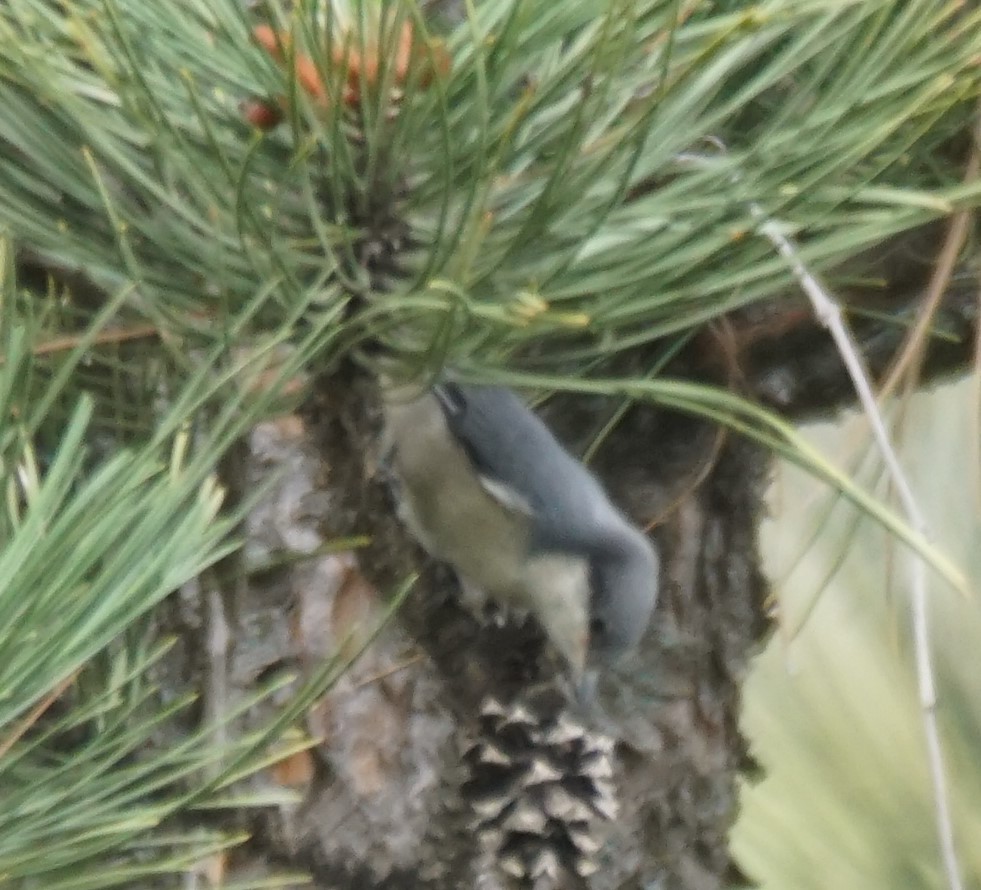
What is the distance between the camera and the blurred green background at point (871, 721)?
955 mm

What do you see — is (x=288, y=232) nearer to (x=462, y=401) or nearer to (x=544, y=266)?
(x=544, y=266)

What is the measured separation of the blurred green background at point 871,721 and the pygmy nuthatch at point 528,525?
0.28 meters

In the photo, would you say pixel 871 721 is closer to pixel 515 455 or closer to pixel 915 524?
pixel 515 455

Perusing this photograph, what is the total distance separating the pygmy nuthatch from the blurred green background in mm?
278

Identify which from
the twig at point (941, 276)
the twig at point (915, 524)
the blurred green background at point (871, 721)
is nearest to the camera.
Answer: the twig at point (915, 524)

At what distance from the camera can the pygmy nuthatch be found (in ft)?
2.15

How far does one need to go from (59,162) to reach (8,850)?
230 mm

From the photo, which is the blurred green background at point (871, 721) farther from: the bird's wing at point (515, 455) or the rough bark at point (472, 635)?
the bird's wing at point (515, 455)

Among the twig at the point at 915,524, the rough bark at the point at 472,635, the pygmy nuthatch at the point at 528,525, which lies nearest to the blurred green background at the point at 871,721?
the rough bark at the point at 472,635

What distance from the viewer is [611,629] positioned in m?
0.69

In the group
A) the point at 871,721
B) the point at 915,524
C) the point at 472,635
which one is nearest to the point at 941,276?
the point at 915,524

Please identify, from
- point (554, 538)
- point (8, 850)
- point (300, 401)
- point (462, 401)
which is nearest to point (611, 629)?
point (554, 538)

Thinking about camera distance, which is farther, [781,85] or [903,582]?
[903,582]

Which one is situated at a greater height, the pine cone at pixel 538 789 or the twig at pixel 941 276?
the twig at pixel 941 276
